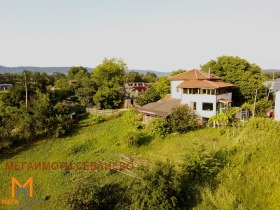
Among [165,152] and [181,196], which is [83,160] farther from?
[181,196]

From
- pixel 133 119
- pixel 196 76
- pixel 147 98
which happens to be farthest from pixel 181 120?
pixel 147 98

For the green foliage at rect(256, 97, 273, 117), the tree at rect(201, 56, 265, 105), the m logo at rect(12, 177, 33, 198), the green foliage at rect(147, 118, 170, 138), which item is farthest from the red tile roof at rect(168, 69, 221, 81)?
the m logo at rect(12, 177, 33, 198)

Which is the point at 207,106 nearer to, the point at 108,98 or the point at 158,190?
the point at 158,190

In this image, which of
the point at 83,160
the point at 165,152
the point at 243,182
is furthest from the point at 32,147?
the point at 243,182

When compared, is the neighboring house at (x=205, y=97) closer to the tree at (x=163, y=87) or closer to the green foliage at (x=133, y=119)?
the green foliage at (x=133, y=119)

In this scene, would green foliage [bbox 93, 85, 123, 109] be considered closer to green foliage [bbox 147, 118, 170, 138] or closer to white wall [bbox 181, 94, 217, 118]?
white wall [bbox 181, 94, 217, 118]

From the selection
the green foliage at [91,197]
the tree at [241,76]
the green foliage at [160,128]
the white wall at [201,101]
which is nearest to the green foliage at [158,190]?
the green foliage at [91,197]
